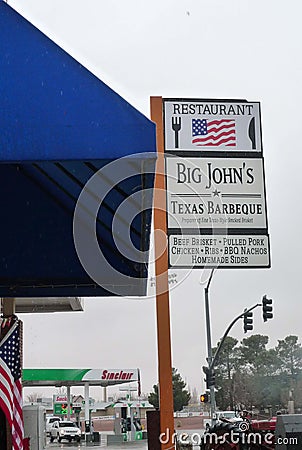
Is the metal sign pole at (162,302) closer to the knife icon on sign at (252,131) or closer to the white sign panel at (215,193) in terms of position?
the white sign panel at (215,193)

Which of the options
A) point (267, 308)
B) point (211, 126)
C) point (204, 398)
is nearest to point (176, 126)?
point (211, 126)

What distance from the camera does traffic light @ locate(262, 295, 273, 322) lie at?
892 inches

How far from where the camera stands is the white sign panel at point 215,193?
7.04 meters

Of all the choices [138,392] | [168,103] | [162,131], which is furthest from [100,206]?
[138,392]

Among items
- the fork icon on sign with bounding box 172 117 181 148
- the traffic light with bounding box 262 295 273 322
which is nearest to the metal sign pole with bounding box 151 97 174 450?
the fork icon on sign with bounding box 172 117 181 148

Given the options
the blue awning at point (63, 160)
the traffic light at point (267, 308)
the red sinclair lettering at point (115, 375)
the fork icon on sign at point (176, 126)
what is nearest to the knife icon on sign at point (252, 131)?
the fork icon on sign at point (176, 126)

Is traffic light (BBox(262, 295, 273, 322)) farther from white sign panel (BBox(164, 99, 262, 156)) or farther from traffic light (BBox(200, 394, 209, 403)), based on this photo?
white sign panel (BBox(164, 99, 262, 156))

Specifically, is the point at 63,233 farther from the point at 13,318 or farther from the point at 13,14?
the point at 13,14

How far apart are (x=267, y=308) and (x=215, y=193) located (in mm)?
15842

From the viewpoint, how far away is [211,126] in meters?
6.66

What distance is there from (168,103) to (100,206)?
1721mm

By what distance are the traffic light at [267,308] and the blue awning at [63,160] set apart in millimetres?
15805

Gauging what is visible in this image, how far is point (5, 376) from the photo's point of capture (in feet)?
23.1

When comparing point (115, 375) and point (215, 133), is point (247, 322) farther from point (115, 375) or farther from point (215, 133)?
point (115, 375)
